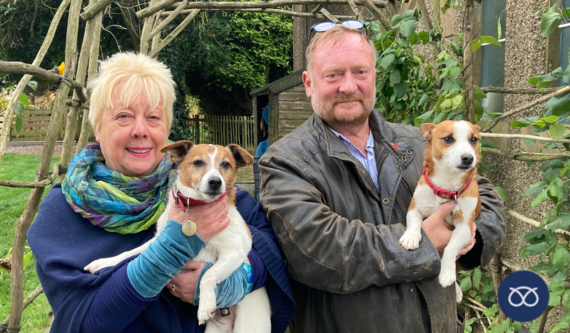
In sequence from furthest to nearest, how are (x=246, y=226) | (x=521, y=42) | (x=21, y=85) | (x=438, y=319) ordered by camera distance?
(x=521, y=42) < (x=21, y=85) < (x=246, y=226) < (x=438, y=319)

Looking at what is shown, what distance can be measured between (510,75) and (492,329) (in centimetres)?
182

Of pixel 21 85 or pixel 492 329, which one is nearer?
pixel 21 85

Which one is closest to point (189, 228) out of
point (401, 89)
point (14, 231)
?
point (401, 89)

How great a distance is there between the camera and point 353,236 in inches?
70.7

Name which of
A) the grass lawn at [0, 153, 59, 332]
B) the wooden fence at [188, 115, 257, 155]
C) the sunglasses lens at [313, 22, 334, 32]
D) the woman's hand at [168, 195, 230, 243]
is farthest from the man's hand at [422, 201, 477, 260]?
the wooden fence at [188, 115, 257, 155]

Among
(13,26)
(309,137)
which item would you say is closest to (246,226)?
(309,137)

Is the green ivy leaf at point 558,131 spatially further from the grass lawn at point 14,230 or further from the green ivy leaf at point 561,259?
the grass lawn at point 14,230

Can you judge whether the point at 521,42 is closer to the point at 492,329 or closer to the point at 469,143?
the point at 469,143

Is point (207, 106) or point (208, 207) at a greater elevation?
point (207, 106)

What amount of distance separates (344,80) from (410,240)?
2.77ft

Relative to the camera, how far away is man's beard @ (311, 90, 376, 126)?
2.14 m

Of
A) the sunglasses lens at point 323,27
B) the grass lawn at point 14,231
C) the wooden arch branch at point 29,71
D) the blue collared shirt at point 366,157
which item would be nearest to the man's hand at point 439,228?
the blue collared shirt at point 366,157

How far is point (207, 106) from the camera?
20.5 metres

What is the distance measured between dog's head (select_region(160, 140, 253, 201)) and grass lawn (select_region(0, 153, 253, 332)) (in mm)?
2561
